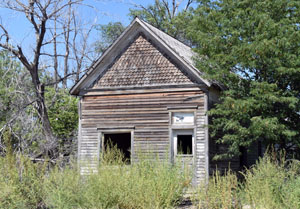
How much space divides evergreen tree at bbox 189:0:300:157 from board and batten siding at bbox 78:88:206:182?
103cm

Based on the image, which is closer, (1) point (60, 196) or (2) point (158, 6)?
(1) point (60, 196)

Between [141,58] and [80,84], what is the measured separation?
8.54 ft

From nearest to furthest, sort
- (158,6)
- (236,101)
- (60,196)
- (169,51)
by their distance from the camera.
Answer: (60,196), (236,101), (169,51), (158,6)

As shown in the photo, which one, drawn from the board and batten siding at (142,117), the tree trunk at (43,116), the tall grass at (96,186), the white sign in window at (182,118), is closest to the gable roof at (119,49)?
the board and batten siding at (142,117)

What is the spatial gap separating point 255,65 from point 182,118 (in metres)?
3.29

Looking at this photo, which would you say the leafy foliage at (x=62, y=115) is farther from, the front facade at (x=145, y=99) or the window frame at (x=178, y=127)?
the window frame at (x=178, y=127)

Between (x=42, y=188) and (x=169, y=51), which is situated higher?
(x=169, y=51)

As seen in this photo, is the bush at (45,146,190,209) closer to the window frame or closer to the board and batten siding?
the board and batten siding

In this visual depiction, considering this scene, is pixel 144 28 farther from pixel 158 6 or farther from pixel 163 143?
pixel 158 6

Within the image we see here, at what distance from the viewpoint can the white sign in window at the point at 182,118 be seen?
49.4 feet

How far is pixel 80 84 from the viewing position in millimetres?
16547

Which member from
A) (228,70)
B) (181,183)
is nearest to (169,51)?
(228,70)

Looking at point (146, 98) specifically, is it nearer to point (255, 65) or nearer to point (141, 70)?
point (141, 70)

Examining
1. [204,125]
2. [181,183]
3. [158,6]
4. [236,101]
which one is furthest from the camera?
[158,6]
